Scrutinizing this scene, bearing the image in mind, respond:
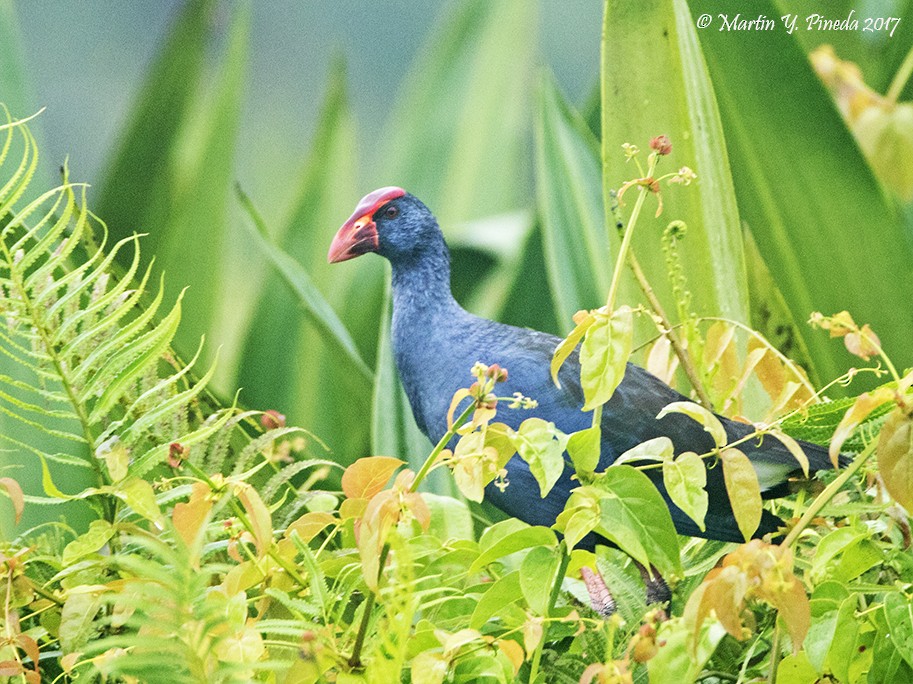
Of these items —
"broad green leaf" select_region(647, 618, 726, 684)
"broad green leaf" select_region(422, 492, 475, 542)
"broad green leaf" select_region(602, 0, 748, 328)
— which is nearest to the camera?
"broad green leaf" select_region(647, 618, 726, 684)

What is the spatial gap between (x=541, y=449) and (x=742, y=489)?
7cm

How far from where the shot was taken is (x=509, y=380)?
0.70m

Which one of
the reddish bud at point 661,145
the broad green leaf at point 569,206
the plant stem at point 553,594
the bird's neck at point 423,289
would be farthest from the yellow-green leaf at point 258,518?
the broad green leaf at point 569,206

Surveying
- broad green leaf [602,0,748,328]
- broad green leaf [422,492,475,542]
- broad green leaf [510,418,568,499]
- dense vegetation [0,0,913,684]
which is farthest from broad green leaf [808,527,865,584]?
broad green leaf [602,0,748,328]

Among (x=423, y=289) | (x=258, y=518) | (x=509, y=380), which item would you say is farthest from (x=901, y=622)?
(x=423, y=289)

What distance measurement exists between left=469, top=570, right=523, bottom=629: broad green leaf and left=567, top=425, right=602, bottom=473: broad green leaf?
49 millimetres

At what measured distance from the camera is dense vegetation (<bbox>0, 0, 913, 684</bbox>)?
1.14 feet

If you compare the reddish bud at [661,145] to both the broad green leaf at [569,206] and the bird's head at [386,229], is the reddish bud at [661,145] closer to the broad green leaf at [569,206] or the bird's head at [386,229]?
the bird's head at [386,229]

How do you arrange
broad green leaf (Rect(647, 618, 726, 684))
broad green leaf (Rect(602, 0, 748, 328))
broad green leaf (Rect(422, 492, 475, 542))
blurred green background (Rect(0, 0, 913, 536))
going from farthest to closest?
1. blurred green background (Rect(0, 0, 913, 536))
2. broad green leaf (Rect(602, 0, 748, 328))
3. broad green leaf (Rect(422, 492, 475, 542))
4. broad green leaf (Rect(647, 618, 726, 684))

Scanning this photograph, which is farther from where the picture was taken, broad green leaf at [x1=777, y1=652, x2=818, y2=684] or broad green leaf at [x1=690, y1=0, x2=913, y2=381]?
broad green leaf at [x1=690, y1=0, x2=913, y2=381]

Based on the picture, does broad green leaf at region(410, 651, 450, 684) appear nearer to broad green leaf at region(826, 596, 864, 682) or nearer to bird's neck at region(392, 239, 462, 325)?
Answer: broad green leaf at region(826, 596, 864, 682)

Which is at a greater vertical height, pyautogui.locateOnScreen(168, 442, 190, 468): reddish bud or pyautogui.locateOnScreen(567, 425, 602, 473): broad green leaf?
pyautogui.locateOnScreen(567, 425, 602, 473): broad green leaf

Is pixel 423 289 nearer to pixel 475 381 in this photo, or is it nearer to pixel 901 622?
pixel 475 381

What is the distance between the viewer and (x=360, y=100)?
1234 mm
